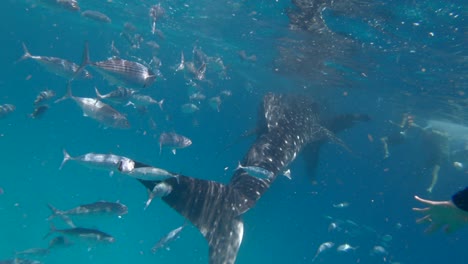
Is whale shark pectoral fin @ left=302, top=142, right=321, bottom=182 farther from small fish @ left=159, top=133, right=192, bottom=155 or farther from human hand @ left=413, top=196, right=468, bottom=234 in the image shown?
human hand @ left=413, top=196, right=468, bottom=234

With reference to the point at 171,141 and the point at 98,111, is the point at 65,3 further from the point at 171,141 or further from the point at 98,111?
the point at 171,141

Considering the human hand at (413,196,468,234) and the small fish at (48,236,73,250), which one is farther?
the small fish at (48,236,73,250)

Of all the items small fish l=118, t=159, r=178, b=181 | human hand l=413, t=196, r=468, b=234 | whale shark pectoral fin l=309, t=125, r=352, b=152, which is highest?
human hand l=413, t=196, r=468, b=234

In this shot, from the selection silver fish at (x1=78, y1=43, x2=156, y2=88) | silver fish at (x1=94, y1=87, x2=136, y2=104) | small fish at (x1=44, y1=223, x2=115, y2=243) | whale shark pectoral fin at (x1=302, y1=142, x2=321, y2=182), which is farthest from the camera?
whale shark pectoral fin at (x1=302, y1=142, x2=321, y2=182)

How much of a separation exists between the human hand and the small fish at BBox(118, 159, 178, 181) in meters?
3.78

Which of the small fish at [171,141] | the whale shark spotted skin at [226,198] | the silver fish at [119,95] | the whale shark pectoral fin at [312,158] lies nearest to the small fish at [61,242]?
the small fish at [171,141]

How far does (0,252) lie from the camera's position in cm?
2703

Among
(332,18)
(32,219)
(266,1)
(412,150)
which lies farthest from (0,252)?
(412,150)

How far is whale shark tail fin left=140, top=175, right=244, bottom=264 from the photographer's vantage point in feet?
18.8

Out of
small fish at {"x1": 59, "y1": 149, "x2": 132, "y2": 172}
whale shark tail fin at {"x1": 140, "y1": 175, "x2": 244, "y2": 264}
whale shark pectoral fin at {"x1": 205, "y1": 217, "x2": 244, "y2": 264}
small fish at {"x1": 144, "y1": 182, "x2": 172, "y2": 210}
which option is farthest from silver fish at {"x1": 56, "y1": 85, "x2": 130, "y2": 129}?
whale shark pectoral fin at {"x1": 205, "y1": 217, "x2": 244, "y2": 264}

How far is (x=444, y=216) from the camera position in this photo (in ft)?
13.0

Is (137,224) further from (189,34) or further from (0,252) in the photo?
(189,34)

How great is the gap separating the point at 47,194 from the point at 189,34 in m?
22.4

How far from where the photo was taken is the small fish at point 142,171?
5535mm
